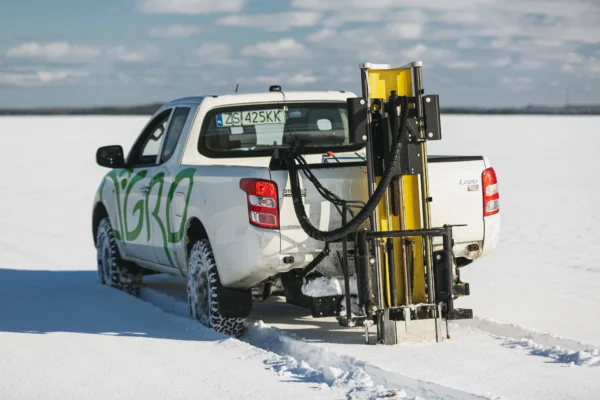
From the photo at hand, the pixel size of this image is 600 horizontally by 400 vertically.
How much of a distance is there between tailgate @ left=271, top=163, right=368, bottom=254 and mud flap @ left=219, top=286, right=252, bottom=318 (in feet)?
2.46

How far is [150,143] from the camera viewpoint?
31.8ft

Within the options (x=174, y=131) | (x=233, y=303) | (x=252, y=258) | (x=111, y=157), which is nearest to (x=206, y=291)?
(x=233, y=303)

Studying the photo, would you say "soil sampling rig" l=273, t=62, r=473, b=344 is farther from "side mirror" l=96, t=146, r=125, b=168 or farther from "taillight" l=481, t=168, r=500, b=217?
"side mirror" l=96, t=146, r=125, b=168

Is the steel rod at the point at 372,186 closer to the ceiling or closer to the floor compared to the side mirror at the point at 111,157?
closer to the floor

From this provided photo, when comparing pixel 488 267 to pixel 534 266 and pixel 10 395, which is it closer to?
pixel 534 266

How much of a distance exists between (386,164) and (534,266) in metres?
4.73

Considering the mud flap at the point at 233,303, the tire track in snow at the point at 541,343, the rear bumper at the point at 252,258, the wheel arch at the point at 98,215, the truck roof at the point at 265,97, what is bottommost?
the tire track in snow at the point at 541,343

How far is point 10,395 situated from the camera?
624cm

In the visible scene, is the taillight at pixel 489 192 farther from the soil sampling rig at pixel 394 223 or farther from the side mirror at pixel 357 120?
the side mirror at pixel 357 120

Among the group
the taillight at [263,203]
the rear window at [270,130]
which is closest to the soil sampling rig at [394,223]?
the taillight at [263,203]

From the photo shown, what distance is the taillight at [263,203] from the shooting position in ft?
23.5

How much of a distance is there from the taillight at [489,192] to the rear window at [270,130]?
152 centimetres

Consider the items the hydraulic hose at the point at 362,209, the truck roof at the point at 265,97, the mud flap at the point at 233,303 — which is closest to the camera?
the hydraulic hose at the point at 362,209

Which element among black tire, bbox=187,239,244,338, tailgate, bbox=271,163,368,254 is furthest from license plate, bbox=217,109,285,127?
tailgate, bbox=271,163,368,254
